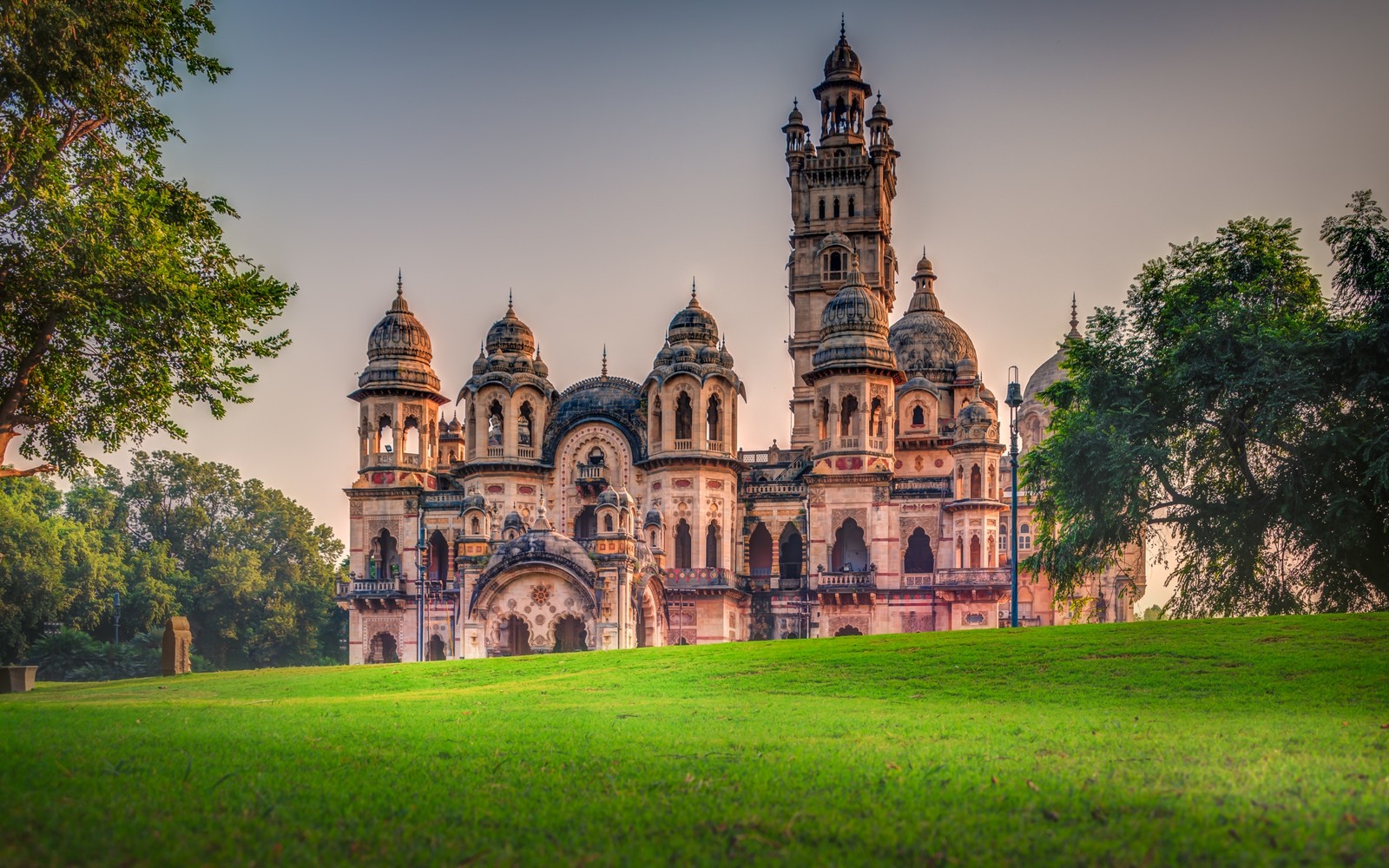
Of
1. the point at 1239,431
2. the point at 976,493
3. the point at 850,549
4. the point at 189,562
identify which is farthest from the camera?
the point at 189,562

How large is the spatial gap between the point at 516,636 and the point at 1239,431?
88.1 feet

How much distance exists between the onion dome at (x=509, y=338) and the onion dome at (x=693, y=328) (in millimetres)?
7337

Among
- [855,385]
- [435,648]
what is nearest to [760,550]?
[855,385]

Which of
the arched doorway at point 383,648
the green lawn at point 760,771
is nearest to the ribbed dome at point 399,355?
the arched doorway at point 383,648

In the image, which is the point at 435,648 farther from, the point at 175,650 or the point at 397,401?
the point at 175,650

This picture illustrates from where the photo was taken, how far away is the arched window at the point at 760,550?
5769 centimetres

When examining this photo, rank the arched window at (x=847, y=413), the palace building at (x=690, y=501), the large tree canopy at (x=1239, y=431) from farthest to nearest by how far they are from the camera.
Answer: the arched window at (x=847, y=413), the palace building at (x=690, y=501), the large tree canopy at (x=1239, y=431)

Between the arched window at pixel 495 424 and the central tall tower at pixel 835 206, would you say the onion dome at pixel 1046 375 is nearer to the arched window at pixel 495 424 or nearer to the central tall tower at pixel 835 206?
the central tall tower at pixel 835 206

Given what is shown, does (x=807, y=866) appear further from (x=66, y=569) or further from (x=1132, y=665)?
(x=66, y=569)

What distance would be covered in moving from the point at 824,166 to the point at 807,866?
62.6 m

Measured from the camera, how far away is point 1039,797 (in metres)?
12.0

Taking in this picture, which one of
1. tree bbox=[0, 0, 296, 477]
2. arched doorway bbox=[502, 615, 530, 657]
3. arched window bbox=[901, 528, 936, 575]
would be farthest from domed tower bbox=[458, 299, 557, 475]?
tree bbox=[0, 0, 296, 477]

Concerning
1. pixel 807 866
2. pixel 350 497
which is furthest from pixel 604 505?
pixel 807 866

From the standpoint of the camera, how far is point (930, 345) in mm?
67625
